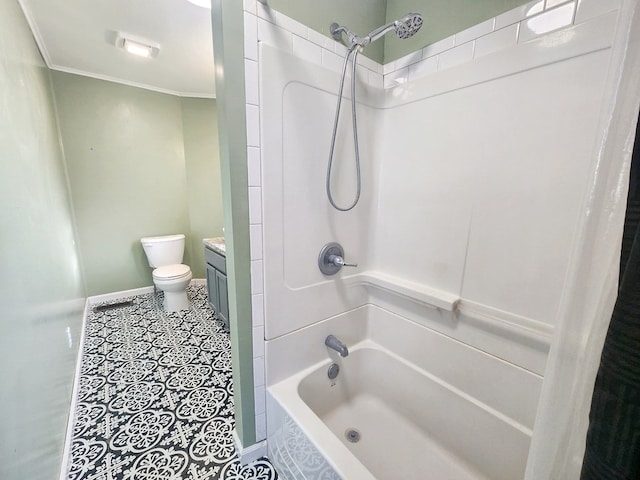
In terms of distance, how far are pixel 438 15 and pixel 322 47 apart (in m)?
0.55

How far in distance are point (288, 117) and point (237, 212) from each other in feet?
1.49

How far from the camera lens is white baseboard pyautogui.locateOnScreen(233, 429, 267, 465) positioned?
1241 mm

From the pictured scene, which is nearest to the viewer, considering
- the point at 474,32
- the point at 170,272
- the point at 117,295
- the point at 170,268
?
the point at 474,32

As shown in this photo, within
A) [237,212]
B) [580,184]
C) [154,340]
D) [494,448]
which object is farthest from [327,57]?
[154,340]

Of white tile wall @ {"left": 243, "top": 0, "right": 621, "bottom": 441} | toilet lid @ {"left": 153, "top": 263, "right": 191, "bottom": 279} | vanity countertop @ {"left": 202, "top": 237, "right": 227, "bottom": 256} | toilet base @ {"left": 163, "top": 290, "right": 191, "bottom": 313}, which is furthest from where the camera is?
toilet base @ {"left": 163, "top": 290, "right": 191, "bottom": 313}

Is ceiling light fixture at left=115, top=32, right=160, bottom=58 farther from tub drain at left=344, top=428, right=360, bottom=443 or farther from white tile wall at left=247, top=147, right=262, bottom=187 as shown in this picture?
tub drain at left=344, top=428, right=360, bottom=443

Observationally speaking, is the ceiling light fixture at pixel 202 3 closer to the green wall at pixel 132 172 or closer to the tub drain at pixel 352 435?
the green wall at pixel 132 172

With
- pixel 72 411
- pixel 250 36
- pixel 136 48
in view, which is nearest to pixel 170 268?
pixel 72 411

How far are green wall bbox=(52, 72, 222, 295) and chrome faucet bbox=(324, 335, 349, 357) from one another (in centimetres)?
251

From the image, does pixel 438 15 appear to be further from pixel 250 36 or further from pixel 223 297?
pixel 223 297

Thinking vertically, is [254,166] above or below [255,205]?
above

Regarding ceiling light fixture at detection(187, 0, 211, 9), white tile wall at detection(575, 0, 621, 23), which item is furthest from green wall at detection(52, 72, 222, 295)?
white tile wall at detection(575, 0, 621, 23)

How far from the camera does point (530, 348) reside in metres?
1.02

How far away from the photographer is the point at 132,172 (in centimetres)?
281
